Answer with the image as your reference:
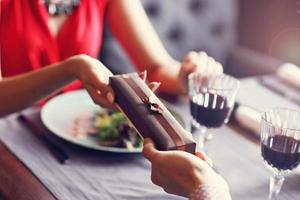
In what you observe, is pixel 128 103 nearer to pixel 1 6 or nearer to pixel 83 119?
pixel 83 119

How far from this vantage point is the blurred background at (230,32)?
1.69 m

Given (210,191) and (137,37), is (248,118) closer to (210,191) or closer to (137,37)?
(210,191)

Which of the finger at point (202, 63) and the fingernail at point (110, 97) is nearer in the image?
the fingernail at point (110, 97)

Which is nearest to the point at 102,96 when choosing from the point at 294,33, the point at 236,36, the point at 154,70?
the point at 154,70

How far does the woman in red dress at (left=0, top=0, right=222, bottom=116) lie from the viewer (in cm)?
106

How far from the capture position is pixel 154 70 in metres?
1.38

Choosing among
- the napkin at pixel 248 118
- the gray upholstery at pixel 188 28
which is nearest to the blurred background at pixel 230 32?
the gray upholstery at pixel 188 28

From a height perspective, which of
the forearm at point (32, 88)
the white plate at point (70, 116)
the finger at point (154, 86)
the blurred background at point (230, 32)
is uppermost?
the finger at point (154, 86)

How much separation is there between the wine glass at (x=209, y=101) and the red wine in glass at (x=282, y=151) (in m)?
0.13

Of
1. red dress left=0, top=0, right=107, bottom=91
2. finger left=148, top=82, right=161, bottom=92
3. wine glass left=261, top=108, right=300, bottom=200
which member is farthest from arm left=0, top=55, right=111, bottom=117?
wine glass left=261, top=108, right=300, bottom=200

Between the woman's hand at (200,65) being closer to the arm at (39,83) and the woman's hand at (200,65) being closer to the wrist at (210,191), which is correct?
the arm at (39,83)

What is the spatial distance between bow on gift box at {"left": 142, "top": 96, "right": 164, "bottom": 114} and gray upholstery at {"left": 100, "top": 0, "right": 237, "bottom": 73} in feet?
2.61

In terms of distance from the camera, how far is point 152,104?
2.55ft

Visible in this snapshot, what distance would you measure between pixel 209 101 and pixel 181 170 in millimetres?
212
